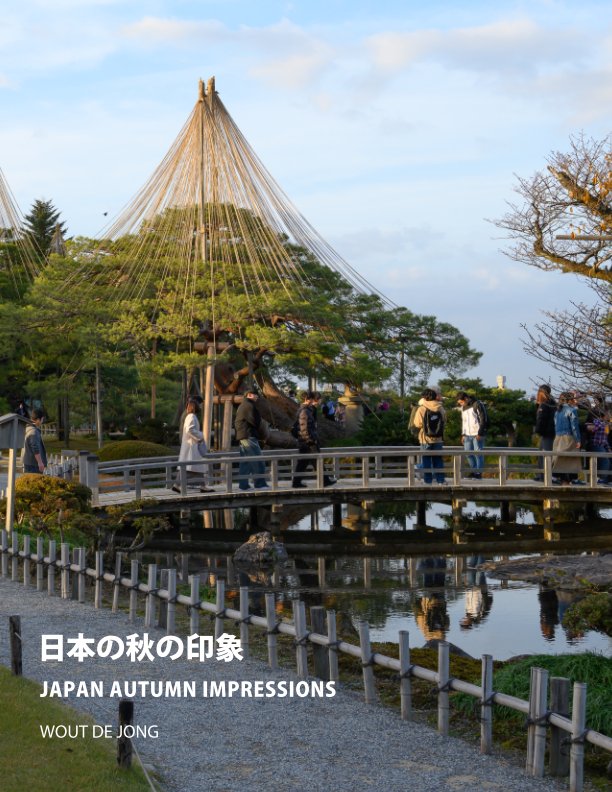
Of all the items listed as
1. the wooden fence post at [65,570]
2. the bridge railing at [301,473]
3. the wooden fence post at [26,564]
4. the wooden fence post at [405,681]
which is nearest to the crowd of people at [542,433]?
the bridge railing at [301,473]

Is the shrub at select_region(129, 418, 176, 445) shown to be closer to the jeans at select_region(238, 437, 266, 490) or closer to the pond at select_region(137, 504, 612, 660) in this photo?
the pond at select_region(137, 504, 612, 660)

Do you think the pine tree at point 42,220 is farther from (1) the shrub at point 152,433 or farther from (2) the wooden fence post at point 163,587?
(2) the wooden fence post at point 163,587

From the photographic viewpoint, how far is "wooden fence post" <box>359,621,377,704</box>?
8906 millimetres

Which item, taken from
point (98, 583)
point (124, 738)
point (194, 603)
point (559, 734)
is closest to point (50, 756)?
point (124, 738)

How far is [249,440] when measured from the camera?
875 inches

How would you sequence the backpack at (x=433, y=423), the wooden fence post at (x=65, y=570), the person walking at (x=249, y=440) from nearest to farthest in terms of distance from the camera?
the wooden fence post at (x=65, y=570) < the person walking at (x=249, y=440) < the backpack at (x=433, y=423)

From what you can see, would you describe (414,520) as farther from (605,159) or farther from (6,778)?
(6,778)

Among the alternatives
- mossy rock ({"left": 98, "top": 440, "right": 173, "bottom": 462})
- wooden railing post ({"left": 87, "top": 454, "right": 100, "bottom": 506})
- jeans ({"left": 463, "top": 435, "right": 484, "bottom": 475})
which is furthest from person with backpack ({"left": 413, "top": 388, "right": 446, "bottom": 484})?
mossy rock ({"left": 98, "top": 440, "right": 173, "bottom": 462})

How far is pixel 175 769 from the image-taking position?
708 centimetres

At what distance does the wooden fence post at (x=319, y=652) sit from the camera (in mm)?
9617

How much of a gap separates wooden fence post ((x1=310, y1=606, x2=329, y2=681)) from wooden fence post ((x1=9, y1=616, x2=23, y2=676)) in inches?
101

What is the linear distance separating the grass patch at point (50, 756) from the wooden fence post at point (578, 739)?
2.81 metres

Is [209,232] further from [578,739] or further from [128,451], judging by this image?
[578,739]

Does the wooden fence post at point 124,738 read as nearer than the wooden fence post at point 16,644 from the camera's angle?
Yes
